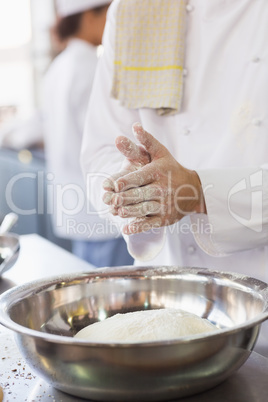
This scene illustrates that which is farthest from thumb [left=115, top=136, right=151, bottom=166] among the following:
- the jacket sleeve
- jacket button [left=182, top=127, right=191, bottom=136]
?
jacket button [left=182, top=127, right=191, bottom=136]

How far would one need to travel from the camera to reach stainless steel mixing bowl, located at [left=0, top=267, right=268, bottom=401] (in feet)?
2.43

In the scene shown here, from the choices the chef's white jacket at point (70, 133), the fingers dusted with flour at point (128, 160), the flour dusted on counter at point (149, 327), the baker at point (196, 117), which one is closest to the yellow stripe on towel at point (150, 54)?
the baker at point (196, 117)

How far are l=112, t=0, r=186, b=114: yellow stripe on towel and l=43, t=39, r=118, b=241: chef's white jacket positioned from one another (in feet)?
4.65

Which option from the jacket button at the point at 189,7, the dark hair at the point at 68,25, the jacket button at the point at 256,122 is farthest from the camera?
the dark hair at the point at 68,25

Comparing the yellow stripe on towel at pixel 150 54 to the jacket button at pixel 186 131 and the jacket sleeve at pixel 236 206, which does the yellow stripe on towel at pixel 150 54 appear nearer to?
the jacket button at pixel 186 131

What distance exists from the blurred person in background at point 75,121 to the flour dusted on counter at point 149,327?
198 centimetres

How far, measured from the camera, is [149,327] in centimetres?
87

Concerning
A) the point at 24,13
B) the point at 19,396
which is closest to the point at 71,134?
the point at 19,396

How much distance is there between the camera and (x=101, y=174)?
4.95 ft

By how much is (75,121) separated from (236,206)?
1.89 meters

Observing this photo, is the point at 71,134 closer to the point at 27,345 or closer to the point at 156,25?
the point at 156,25

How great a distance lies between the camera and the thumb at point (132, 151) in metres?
1.12

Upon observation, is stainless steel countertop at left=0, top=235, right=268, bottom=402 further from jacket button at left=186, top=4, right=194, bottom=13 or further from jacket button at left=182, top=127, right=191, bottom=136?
jacket button at left=186, top=4, right=194, bottom=13

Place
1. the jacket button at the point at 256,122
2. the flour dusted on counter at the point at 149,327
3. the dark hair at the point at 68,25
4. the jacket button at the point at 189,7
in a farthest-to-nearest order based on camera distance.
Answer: the dark hair at the point at 68,25 → the jacket button at the point at 189,7 → the jacket button at the point at 256,122 → the flour dusted on counter at the point at 149,327
